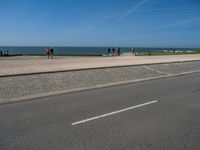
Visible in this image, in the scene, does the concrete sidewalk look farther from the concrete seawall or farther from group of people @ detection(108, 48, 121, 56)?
group of people @ detection(108, 48, 121, 56)

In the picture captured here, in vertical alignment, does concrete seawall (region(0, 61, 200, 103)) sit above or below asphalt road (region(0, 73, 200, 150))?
above

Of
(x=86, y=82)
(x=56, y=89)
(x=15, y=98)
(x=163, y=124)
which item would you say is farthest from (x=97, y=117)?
(x=86, y=82)

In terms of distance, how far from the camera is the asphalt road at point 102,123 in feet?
15.6

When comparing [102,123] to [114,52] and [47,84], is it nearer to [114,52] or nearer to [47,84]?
[47,84]

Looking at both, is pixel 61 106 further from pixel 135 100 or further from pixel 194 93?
pixel 194 93

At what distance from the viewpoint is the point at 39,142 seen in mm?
4812

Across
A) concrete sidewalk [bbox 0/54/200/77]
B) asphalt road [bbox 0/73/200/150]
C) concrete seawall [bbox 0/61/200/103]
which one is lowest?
asphalt road [bbox 0/73/200/150]

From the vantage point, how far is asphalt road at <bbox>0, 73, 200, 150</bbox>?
4.75 metres

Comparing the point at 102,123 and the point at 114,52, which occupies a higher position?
the point at 114,52

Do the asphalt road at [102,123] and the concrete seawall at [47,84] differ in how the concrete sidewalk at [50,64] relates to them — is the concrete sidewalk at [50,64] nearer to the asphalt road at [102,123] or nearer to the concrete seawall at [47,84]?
the concrete seawall at [47,84]

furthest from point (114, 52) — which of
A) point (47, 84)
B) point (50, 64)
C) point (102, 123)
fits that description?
point (102, 123)

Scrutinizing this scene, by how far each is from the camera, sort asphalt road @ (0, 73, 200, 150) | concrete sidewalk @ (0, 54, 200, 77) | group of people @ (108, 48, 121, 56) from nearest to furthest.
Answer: asphalt road @ (0, 73, 200, 150) < concrete sidewalk @ (0, 54, 200, 77) < group of people @ (108, 48, 121, 56)

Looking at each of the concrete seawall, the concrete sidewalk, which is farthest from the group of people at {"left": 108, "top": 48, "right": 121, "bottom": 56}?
the concrete seawall

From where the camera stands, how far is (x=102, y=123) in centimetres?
602
